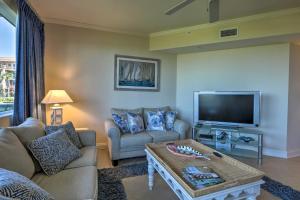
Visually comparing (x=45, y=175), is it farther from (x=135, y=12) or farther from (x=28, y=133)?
(x=135, y=12)

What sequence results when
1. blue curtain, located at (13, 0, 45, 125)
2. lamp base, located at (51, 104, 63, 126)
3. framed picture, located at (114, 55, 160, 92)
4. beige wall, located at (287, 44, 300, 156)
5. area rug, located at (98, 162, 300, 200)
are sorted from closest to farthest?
area rug, located at (98, 162, 300, 200) < blue curtain, located at (13, 0, 45, 125) < lamp base, located at (51, 104, 63, 126) < beige wall, located at (287, 44, 300, 156) < framed picture, located at (114, 55, 160, 92)

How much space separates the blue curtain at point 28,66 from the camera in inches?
91.3

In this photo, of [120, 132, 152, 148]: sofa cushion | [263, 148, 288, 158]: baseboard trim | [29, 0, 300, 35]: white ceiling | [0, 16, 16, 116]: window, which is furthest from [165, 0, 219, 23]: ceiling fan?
[263, 148, 288, 158]: baseboard trim

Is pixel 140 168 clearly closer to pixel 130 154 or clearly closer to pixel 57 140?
pixel 130 154

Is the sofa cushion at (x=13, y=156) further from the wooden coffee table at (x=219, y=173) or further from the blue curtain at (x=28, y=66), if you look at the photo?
the wooden coffee table at (x=219, y=173)

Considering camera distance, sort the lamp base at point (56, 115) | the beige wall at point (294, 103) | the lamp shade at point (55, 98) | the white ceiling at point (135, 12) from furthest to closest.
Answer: the beige wall at point (294, 103) → the lamp base at point (56, 115) → the lamp shade at point (55, 98) → the white ceiling at point (135, 12)

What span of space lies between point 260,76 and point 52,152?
3706mm

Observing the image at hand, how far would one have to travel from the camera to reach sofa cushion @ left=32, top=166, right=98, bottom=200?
1345 mm

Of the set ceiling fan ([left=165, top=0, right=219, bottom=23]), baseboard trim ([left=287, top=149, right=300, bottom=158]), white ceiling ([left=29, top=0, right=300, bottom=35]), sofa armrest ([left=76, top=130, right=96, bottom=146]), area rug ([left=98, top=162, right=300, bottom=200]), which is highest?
white ceiling ([left=29, top=0, right=300, bottom=35])

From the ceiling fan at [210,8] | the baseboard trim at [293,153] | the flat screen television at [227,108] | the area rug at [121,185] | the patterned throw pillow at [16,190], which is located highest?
the ceiling fan at [210,8]

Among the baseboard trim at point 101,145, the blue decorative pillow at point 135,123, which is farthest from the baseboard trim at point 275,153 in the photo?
the baseboard trim at point 101,145

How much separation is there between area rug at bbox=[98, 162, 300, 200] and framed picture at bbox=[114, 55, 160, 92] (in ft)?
5.84

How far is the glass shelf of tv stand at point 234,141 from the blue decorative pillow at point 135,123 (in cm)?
115

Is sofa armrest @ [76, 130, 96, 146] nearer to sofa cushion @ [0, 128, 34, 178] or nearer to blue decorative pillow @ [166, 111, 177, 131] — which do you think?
sofa cushion @ [0, 128, 34, 178]
